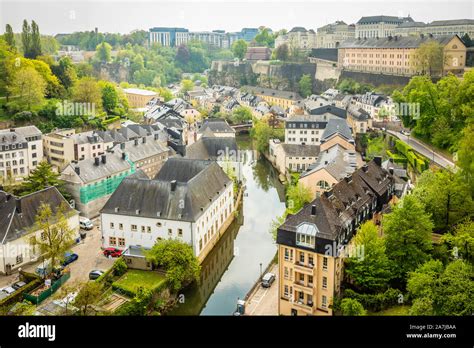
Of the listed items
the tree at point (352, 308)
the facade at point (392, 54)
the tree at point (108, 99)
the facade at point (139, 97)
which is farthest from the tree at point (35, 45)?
the tree at point (352, 308)

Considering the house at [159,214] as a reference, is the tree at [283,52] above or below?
above

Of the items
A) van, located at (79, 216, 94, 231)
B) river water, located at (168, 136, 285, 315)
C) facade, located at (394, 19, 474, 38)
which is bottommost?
river water, located at (168, 136, 285, 315)

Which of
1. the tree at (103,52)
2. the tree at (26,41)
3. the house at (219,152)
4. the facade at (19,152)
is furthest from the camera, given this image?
the tree at (103,52)

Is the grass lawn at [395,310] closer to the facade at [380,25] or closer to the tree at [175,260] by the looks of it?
the tree at [175,260]

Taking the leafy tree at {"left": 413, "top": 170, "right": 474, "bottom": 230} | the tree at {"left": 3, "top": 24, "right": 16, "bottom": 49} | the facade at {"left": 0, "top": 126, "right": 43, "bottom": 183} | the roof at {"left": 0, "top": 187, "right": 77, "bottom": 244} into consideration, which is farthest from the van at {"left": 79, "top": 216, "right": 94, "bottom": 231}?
the tree at {"left": 3, "top": 24, "right": 16, "bottom": 49}

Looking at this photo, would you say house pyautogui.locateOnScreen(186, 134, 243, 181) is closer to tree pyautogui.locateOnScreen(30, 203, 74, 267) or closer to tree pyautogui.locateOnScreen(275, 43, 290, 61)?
tree pyautogui.locateOnScreen(30, 203, 74, 267)
